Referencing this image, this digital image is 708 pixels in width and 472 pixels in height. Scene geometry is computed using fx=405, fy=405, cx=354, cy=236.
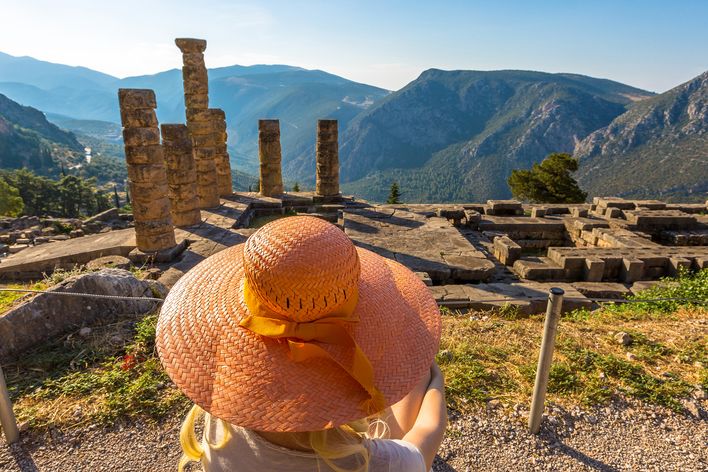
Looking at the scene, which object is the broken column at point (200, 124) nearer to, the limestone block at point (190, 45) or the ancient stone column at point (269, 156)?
the limestone block at point (190, 45)

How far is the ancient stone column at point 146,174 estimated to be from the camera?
9.44m

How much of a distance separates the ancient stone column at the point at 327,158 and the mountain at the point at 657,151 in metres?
57.7

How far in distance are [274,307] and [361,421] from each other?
55 cm

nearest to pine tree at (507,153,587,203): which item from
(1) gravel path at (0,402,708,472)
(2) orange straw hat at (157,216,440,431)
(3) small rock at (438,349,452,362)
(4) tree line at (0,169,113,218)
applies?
(3) small rock at (438,349,452,362)

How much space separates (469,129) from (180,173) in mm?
159941

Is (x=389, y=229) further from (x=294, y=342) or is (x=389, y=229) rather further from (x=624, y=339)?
(x=294, y=342)

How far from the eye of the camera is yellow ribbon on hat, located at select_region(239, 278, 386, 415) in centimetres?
129

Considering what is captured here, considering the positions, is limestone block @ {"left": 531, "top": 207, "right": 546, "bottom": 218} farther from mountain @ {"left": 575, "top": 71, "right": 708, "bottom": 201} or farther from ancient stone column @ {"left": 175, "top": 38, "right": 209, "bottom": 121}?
mountain @ {"left": 575, "top": 71, "right": 708, "bottom": 201}

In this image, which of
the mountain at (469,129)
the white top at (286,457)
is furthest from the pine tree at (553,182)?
the mountain at (469,129)

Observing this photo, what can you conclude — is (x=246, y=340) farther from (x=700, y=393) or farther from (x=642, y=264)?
(x=642, y=264)

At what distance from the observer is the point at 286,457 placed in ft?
4.30

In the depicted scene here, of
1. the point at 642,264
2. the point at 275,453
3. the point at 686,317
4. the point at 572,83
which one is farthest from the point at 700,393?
the point at 572,83

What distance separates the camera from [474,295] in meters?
7.14

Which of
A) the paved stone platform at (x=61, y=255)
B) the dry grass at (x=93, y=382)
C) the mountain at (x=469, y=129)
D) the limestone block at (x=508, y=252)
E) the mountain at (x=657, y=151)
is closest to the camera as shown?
the dry grass at (x=93, y=382)
